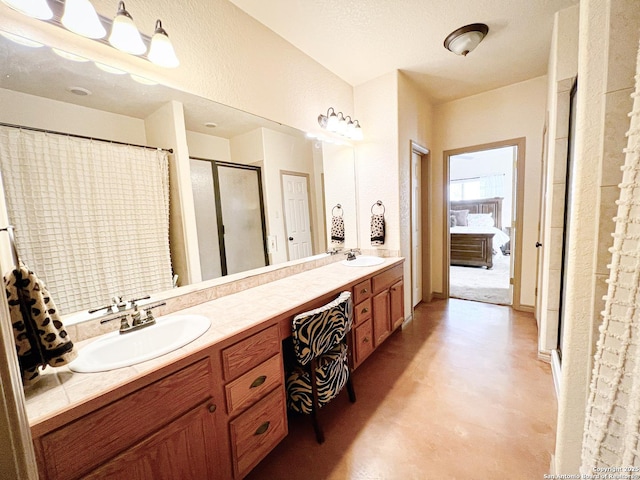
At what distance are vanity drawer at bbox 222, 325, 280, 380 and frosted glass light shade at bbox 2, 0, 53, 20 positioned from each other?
1.44m

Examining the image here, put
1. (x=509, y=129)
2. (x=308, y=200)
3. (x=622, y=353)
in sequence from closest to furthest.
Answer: (x=622, y=353) → (x=308, y=200) → (x=509, y=129)

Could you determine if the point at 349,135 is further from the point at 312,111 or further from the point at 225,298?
the point at 225,298

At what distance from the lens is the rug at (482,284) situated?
11.3ft

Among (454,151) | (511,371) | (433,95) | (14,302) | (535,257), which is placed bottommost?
(511,371)

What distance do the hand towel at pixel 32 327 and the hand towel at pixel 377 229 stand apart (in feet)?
7.56

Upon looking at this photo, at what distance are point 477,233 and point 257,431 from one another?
201 inches

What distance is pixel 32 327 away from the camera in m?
0.79

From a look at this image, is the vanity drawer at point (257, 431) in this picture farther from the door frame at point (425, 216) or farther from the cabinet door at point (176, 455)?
the door frame at point (425, 216)

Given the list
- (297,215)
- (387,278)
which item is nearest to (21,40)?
(297,215)

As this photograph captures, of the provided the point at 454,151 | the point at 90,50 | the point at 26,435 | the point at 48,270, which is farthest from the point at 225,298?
the point at 454,151

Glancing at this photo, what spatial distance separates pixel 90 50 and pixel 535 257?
155 inches

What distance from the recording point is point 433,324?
9.17 ft

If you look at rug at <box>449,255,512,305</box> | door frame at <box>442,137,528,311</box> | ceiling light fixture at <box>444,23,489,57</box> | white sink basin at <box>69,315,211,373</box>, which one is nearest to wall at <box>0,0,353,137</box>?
ceiling light fixture at <box>444,23,489,57</box>

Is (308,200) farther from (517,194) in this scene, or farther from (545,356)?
(517,194)
